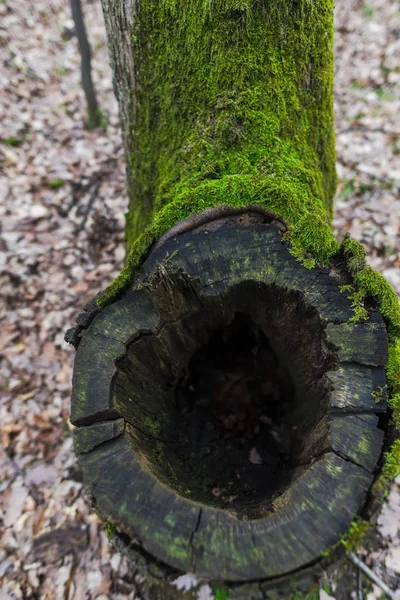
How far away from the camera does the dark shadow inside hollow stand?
1680 millimetres

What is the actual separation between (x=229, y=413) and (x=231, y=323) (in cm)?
59

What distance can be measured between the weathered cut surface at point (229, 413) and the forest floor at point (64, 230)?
1081 mm

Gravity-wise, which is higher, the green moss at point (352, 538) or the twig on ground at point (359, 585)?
the green moss at point (352, 538)

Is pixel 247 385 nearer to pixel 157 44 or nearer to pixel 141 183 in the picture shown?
pixel 141 183

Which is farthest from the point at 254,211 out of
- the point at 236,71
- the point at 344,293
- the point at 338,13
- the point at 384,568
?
the point at 338,13

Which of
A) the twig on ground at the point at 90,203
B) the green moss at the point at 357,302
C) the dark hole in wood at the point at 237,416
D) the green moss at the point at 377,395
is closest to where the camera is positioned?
the green moss at the point at 377,395

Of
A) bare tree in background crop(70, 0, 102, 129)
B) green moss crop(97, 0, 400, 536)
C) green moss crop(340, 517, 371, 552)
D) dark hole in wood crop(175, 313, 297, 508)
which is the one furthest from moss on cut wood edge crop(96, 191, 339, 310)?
bare tree in background crop(70, 0, 102, 129)

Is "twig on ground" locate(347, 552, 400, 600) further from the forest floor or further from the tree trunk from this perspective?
the tree trunk

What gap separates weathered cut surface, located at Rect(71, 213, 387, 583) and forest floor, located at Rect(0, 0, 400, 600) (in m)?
1.08

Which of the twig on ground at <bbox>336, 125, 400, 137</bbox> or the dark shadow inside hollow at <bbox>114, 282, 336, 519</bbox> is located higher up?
the twig on ground at <bbox>336, 125, 400, 137</bbox>

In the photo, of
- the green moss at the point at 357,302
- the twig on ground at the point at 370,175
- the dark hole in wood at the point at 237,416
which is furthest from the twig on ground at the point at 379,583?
the twig on ground at the point at 370,175

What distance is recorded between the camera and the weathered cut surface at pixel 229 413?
1.28 m

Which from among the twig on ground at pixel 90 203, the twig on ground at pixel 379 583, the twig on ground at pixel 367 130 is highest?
the twig on ground at pixel 367 130

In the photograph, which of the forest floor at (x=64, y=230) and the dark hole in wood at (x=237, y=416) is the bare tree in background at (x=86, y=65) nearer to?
the forest floor at (x=64, y=230)
